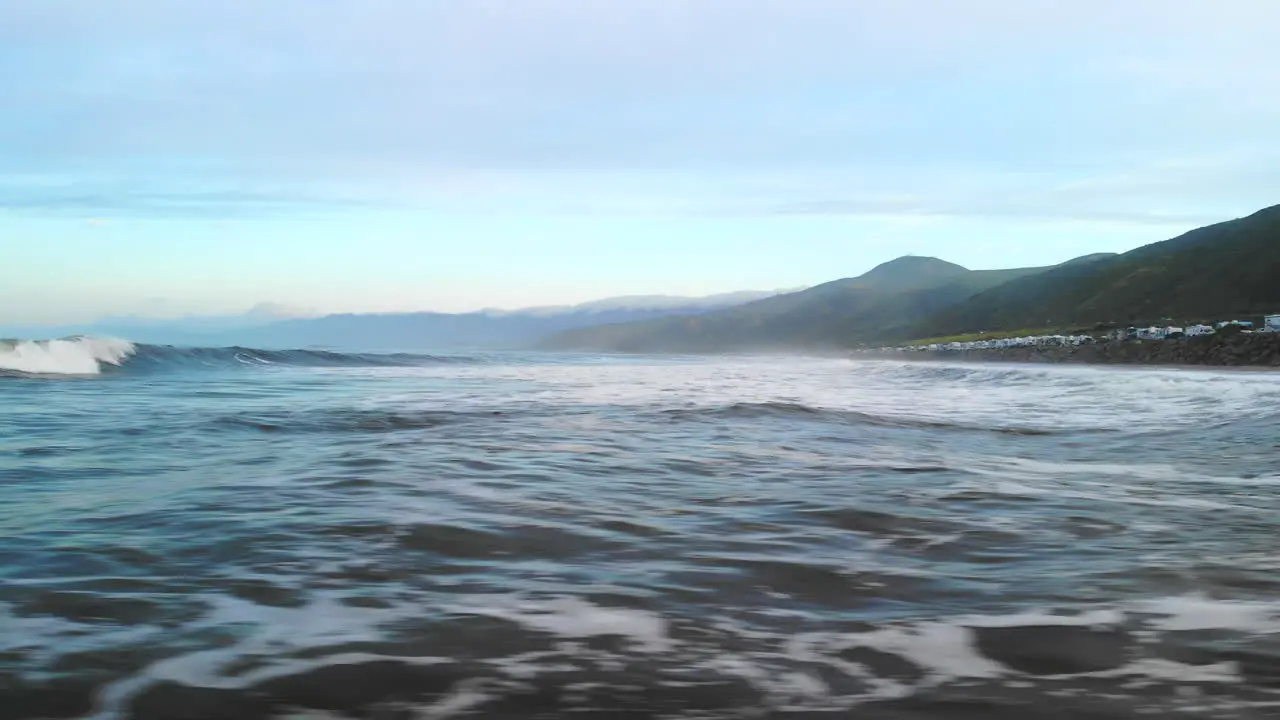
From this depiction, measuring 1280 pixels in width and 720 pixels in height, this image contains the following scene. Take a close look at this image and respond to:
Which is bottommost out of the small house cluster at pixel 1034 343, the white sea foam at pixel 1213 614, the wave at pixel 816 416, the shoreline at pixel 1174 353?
the white sea foam at pixel 1213 614

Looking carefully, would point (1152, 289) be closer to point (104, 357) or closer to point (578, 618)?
point (104, 357)

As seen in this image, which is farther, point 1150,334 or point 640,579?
point 1150,334

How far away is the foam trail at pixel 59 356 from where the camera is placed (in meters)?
25.4

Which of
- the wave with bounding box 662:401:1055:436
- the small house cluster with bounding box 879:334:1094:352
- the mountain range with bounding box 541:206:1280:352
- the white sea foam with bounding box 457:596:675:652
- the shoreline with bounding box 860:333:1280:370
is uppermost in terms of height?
the mountain range with bounding box 541:206:1280:352

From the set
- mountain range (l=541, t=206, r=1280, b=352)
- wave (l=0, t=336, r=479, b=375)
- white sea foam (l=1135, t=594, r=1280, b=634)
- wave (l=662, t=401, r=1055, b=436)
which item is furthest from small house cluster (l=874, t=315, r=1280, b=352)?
wave (l=0, t=336, r=479, b=375)

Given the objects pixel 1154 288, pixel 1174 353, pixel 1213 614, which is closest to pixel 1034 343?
pixel 1174 353

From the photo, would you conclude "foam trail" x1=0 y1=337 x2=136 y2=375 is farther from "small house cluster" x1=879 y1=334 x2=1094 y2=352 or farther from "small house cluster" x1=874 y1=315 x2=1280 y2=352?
"small house cluster" x1=879 y1=334 x2=1094 y2=352

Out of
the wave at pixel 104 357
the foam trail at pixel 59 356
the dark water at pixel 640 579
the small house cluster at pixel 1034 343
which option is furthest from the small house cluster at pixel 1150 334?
the foam trail at pixel 59 356

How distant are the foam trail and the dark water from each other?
68.3 feet

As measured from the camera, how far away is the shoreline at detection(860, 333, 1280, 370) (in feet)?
88.0

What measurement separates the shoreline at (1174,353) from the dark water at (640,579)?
22.1 metres

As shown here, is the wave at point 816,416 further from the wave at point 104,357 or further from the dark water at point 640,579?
the wave at point 104,357

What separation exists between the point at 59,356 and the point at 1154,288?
120 m

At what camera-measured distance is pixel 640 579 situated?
158 inches
